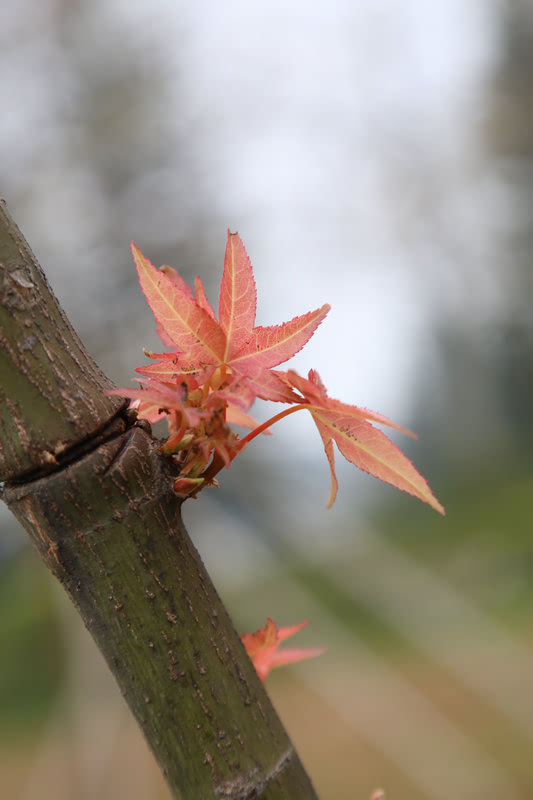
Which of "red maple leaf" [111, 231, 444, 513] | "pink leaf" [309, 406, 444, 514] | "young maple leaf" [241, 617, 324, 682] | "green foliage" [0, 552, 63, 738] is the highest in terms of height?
"red maple leaf" [111, 231, 444, 513]

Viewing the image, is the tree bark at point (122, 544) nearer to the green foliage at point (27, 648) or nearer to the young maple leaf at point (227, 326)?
the young maple leaf at point (227, 326)

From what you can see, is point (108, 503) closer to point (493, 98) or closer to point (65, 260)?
point (65, 260)

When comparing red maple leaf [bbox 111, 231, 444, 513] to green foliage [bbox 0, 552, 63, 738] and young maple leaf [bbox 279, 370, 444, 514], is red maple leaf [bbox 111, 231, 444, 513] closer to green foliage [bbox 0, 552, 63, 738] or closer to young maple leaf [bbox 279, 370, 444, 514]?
young maple leaf [bbox 279, 370, 444, 514]

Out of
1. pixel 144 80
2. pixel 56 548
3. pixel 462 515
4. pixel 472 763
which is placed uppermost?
pixel 144 80

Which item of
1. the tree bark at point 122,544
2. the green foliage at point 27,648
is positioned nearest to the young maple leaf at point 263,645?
the tree bark at point 122,544

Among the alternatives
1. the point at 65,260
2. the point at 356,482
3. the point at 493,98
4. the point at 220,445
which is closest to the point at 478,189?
the point at 493,98

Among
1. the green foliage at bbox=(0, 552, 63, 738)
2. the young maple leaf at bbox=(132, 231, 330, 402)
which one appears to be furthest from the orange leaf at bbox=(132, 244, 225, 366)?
the green foliage at bbox=(0, 552, 63, 738)
